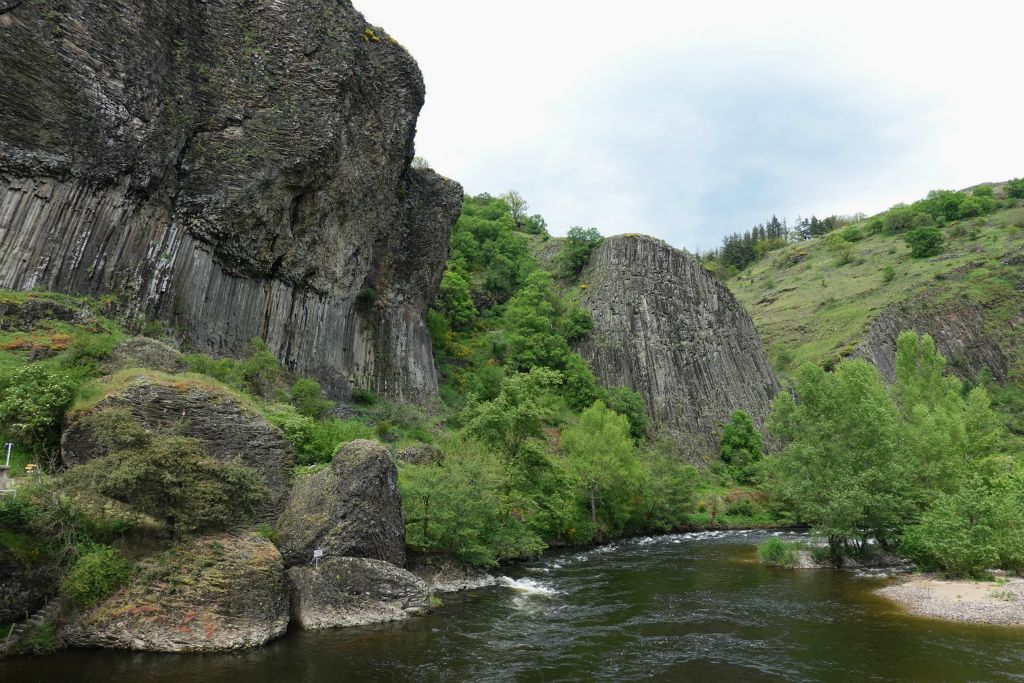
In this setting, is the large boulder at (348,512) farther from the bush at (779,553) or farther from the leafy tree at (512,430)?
the bush at (779,553)

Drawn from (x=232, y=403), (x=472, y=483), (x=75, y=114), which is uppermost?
(x=75, y=114)

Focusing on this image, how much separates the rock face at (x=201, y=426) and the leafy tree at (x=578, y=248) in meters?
66.8

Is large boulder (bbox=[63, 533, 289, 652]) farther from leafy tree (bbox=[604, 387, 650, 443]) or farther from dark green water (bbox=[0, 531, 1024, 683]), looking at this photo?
leafy tree (bbox=[604, 387, 650, 443])

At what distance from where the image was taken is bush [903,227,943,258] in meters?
117

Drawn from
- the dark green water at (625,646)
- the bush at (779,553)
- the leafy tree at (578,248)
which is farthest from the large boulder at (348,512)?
the leafy tree at (578,248)

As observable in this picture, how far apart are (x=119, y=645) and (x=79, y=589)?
1750 mm

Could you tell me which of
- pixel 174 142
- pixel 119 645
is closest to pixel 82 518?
pixel 119 645

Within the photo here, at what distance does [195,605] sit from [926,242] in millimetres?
139172

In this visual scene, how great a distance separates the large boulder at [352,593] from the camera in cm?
1808

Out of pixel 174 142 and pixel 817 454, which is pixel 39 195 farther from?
pixel 817 454

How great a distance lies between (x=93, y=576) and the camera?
49.2 ft

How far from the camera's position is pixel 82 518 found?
15648 mm

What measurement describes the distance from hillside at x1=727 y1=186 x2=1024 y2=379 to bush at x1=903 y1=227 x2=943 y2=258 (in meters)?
1.55

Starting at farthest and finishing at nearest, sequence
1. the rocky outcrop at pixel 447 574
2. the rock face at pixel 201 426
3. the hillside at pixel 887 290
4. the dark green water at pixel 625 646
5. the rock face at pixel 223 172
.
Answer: the hillside at pixel 887 290, the rock face at pixel 223 172, the rocky outcrop at pixel 447 574, the rock face at pixel 201 426, the dark green water at pixel 625 646
